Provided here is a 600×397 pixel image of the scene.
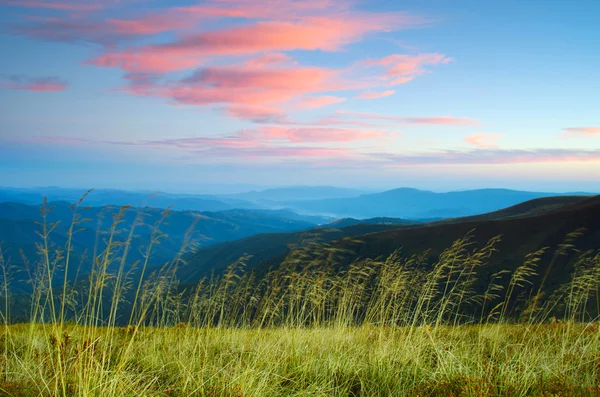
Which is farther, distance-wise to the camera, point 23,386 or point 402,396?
point 402,396

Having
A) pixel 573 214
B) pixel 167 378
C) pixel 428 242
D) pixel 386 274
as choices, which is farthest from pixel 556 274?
pixel 167 378

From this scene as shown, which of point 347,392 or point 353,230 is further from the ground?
point 347,392

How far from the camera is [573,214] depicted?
84.0 metres

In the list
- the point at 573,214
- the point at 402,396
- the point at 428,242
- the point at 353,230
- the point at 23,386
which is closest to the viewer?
the point at 23,386

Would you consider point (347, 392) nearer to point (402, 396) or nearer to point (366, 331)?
point (402, 396)

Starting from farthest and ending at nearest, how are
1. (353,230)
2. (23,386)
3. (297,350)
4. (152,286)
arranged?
(353,230) < (152,286) < (297,350) < (23,386)

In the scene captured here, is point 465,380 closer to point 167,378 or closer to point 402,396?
point 402,396

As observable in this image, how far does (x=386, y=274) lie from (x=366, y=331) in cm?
115

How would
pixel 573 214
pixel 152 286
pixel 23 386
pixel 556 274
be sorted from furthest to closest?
1. pixel 573 214
2. pixel 556 274
3. pixel 152 286
4. pixel 23 386

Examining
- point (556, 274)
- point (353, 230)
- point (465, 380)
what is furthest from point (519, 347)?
point (353, 230)

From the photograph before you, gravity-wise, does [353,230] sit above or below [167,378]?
below

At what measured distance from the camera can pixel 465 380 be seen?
13.8 feet

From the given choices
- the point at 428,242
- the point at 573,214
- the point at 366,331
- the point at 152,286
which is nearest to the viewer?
the point at 366,331

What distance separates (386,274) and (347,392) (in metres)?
3.42
